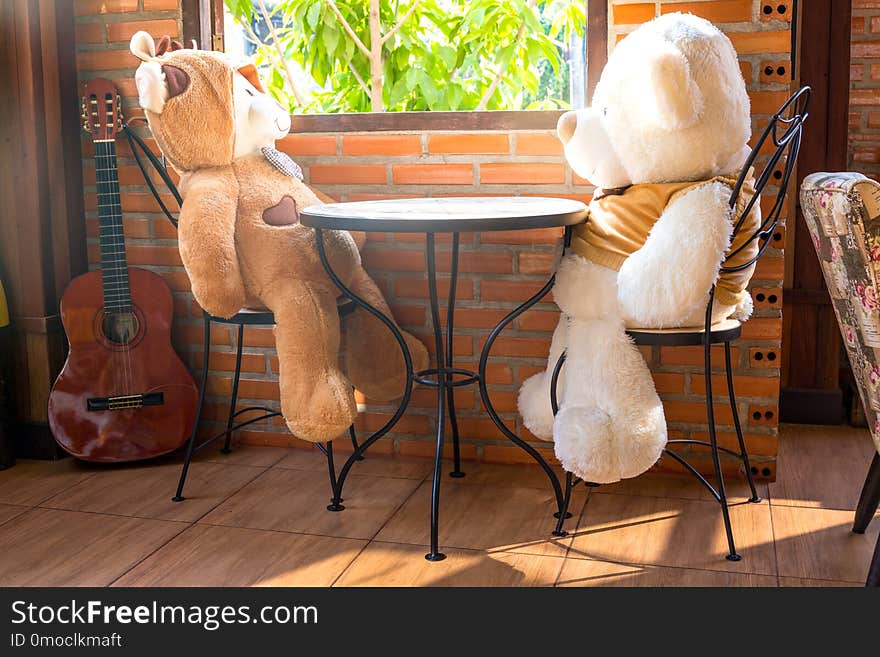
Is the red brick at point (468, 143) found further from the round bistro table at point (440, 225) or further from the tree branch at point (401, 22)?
the tree branch at point (401, 22)

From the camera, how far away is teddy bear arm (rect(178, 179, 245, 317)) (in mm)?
2182

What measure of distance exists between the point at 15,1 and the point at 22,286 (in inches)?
30.3

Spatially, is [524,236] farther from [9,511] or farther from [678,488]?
[9,511]

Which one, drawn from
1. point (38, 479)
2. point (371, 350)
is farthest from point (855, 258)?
point (38, 479)

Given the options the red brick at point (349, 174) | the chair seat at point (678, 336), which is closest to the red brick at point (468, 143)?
the red brick at point (349, 174)

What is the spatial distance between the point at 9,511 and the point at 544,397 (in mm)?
1335

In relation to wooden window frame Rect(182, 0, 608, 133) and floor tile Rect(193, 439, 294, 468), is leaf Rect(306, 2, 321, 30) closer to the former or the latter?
wooden window frame Rect(182, 0, 608, 133)

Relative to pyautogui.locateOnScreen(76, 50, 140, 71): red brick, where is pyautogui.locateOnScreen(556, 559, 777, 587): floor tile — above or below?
below

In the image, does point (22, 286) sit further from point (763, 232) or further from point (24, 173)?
point (763, 232)

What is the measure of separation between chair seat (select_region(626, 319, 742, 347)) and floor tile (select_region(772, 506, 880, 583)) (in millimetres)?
481

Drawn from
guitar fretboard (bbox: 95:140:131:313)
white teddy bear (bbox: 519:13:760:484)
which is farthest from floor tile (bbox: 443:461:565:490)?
guitar fretboard (bbox: 95:140:131:313)

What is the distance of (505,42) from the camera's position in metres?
2.92
